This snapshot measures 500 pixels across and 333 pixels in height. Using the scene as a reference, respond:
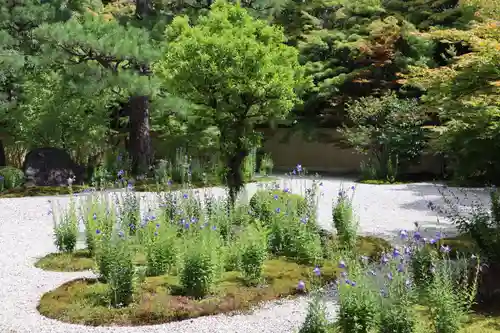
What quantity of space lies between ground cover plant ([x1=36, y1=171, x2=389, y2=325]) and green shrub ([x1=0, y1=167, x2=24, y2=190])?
5.89 meters

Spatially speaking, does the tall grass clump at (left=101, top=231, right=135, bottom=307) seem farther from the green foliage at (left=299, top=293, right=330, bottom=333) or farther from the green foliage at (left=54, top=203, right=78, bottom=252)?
the green foliage at (left=54, top=203, right=78, bottom=252)

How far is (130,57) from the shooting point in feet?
34.7

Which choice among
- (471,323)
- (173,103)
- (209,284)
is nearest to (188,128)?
(173,103)

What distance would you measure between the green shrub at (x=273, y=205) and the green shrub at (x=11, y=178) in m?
6.67

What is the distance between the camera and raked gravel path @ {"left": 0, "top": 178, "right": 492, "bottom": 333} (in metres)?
3.90

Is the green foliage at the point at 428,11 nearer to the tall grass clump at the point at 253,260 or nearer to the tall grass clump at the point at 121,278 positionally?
the tall grass clump at the point at 253,260

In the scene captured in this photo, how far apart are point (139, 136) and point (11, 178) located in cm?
272

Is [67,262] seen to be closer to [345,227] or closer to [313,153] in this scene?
[345,227]

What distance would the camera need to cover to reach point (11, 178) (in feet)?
38.0

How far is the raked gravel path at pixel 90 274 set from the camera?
12.8 feet

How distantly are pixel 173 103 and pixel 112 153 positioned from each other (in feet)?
9.56

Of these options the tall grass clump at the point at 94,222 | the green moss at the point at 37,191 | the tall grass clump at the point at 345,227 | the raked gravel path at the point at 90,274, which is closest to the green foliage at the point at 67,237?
the tall grass clump at the point at 94,222

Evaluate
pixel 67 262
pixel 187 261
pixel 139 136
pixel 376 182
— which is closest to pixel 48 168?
pixel 139 136

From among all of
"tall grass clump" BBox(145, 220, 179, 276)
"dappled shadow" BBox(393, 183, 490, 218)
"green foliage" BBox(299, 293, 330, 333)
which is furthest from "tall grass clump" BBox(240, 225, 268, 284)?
"dappled shadow" BBox(393, 183, 490, 218)
